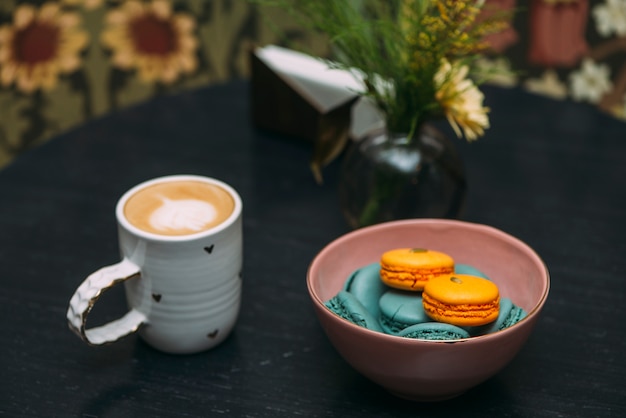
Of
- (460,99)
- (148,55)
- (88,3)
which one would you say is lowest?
(148,55)

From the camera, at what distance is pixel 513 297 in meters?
0.73

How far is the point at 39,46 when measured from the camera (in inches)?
67.0

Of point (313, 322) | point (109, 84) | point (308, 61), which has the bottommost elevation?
point (109, 84)

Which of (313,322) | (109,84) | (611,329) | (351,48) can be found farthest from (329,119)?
(109,84)

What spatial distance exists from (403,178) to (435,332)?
246 millimetres

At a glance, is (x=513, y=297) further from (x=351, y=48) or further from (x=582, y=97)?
(x=582, y=97)

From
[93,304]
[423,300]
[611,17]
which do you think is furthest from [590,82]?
[93,304]

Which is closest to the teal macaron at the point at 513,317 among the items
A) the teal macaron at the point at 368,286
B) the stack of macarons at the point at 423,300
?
the stack of macarons at the point at 423,300

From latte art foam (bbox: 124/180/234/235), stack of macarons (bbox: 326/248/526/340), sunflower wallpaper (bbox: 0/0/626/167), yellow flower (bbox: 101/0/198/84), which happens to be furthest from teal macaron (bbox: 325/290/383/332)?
yellow flower (bbox: 101/0/198/84)

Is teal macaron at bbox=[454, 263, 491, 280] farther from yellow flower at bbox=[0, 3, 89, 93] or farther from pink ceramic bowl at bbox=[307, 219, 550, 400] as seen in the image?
yellow flower at bbox=[0, 3, 89, 93]

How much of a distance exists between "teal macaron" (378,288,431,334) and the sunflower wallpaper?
1.00 m

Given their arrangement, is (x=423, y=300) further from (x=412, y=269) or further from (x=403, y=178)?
(x=403, y=178)

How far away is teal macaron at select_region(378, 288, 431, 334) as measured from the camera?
2.12 ft

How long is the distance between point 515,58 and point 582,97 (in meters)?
0.15
